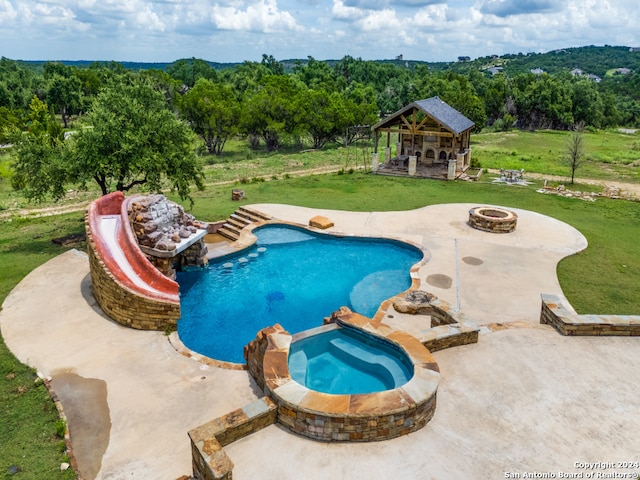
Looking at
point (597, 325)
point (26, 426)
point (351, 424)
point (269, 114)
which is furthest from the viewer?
point (269, 114)

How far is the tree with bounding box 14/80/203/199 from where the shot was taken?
16.8 metres

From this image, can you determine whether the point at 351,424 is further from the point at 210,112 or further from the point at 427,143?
the point at 210,112

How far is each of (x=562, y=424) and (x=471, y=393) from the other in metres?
1.56

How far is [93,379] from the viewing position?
10.0 metres

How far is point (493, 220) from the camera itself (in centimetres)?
1927

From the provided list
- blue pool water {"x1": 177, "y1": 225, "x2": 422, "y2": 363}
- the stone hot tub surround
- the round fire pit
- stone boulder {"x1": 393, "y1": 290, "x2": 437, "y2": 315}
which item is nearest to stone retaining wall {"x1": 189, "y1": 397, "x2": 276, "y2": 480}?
the stone hot tub surround

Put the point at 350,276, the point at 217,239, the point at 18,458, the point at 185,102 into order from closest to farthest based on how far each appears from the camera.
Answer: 1. the point at 18,458
2. the point at 350,276
3. the point at 217,239
4. the point at 185,102

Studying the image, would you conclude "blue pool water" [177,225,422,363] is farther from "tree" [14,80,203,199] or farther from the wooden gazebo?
the wooden gazebo

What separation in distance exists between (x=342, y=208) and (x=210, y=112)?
72.8ft

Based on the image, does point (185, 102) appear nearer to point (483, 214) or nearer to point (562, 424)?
point (483, 214)

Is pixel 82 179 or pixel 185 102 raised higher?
pixel 185 102

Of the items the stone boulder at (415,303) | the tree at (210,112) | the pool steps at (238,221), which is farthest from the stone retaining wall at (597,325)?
the tree at (210,112)

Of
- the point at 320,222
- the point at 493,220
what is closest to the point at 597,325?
the point at 493,220

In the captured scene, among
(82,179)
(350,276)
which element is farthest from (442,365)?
(82,179)
